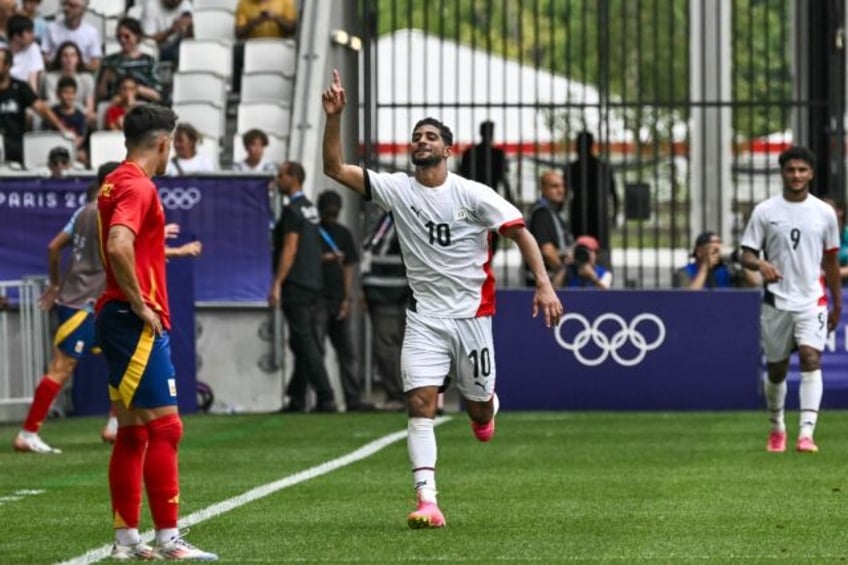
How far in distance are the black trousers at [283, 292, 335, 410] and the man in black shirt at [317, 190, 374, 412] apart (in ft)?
0.76

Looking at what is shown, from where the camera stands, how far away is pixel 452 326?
11.7 m

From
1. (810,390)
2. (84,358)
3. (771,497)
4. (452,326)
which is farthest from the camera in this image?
(84,358)

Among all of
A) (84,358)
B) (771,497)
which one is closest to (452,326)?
(771,497)

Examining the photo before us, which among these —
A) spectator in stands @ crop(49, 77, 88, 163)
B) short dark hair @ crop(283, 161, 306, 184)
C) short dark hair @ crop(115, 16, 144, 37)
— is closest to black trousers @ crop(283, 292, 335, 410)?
short dark hair @ crop(283, 161, 306, 184)

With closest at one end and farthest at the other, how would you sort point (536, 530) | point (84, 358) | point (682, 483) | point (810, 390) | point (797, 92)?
point (536, 530) < point (682, 483) < point (810, 390) < point (84, 358) < point (797, 92)

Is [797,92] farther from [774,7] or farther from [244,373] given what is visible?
[774,7]

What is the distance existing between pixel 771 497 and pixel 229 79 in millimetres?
14011

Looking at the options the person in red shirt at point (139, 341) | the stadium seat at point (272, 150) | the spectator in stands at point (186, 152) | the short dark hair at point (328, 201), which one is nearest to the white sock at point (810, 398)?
the short dark hair at point (328, 201)

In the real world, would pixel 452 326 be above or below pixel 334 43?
below

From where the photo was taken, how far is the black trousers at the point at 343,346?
21.7 m

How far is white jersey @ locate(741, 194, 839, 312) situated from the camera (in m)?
16.0

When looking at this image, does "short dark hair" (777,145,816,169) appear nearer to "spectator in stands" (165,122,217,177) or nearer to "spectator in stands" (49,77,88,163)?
"spectator in stands" (165,122,217,177)

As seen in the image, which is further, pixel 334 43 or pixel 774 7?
pixel 774 7

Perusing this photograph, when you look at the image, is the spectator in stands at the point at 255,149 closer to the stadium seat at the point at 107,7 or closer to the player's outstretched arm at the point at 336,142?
the stadium seat at the point at 107,7
